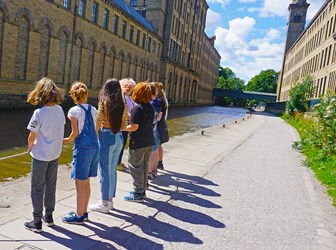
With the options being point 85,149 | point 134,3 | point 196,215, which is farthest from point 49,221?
point 134,3

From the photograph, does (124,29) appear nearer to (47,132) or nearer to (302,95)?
(302,95)

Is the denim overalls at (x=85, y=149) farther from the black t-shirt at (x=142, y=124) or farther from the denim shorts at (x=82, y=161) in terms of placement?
the black t-shirt at (x=142, y=124)

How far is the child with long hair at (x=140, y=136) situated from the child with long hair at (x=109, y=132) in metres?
0.33

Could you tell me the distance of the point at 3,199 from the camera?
16.0 feet

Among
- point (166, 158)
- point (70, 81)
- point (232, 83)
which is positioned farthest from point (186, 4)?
point (232, 83)

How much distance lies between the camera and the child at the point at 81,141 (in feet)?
13.3

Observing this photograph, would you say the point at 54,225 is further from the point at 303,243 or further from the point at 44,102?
the point at 303,243

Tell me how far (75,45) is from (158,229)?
24306 millimetres

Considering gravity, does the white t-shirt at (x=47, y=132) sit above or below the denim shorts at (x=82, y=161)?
above

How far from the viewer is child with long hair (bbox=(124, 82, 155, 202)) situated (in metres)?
5.05

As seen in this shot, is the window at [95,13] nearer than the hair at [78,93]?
No

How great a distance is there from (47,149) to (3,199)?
1.77 meters

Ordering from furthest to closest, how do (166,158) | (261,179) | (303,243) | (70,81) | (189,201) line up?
1. (70,81)
2. (166,158)
3. (261,179)
4. (189,201)
5. (303,243)

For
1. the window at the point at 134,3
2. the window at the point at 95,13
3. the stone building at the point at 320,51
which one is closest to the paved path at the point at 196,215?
the window at the point at 95,13
